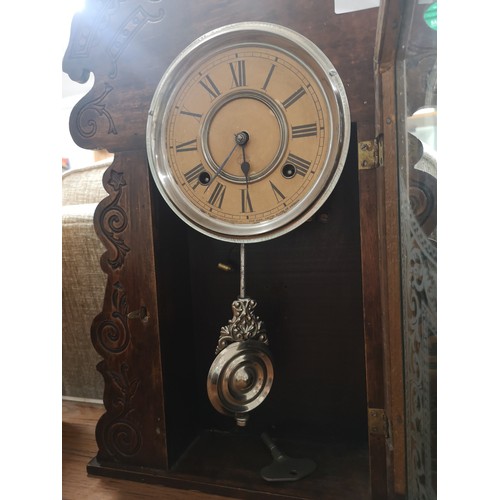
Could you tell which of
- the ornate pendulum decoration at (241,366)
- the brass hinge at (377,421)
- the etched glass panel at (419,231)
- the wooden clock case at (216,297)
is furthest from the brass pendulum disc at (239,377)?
the etched glass panel at (419,231)

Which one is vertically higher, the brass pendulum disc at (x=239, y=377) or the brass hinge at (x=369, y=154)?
the brass hinge at (x=369, y=154)

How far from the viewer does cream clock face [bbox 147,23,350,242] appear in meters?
1.02

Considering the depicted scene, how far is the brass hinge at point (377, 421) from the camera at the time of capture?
100 cm

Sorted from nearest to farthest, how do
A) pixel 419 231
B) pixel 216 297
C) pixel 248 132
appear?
pixel 419 231
pixel 248 132
pixel 216 297

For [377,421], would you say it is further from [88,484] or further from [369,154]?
[88,484]

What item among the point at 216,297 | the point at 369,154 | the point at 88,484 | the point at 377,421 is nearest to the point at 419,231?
the point at 369,154

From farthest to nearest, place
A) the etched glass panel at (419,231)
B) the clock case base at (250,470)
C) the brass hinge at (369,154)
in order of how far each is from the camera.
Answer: the clock case base at (250,470) → the brass hinge at (369,154) → the etched glass panel at (419,231)

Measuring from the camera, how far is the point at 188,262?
1.36m

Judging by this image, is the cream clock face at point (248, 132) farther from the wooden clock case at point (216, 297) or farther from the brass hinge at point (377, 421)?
the brass hinge at point (377, 421)

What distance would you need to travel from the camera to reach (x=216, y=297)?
136cm

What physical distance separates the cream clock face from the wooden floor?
2.15 ft

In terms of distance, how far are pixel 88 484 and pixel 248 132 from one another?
3.23ft
